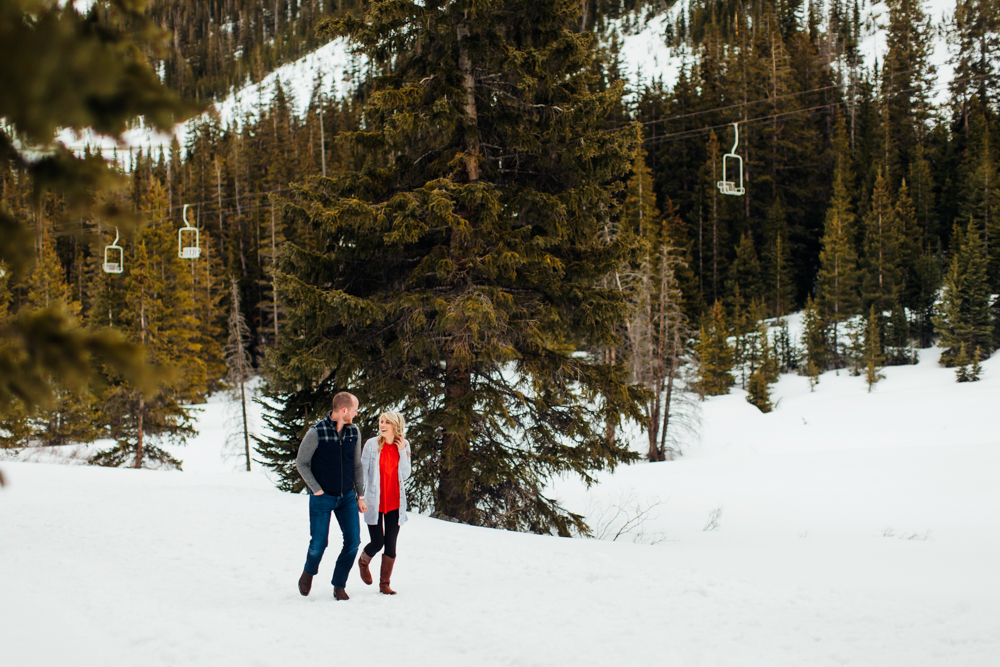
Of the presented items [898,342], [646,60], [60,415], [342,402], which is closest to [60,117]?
[342,402]

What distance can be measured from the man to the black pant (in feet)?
1.03

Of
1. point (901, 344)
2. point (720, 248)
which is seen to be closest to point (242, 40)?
point (720, 248)

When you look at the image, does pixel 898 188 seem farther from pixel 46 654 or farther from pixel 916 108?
pixel 46 654

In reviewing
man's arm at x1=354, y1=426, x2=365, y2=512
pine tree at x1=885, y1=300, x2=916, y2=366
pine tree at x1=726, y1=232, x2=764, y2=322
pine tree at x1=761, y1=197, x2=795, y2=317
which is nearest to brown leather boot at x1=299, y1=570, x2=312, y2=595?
man's arm at x1=354, y1=426, x2=365, y2=512

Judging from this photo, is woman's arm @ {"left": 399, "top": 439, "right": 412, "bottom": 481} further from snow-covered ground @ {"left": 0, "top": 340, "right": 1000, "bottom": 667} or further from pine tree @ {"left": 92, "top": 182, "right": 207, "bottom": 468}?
pine tree @ {"left": 92, "top": 182, "right": 207, "bottom": 468}

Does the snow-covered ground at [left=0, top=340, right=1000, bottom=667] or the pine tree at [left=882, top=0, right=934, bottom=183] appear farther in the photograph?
the pine tree at [left=882, top=0, right=934, bottom=183]

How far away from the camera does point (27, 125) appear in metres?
1.31

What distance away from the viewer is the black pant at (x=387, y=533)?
20.6 ft

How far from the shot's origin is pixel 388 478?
20.6ft

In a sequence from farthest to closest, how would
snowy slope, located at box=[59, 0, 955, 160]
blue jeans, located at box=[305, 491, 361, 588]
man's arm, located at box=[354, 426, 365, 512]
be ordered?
snowy slope, located at box=[59, 0, 955, 160] → man's arm, located at box=[354, 426, 365, 512] → blue jeans, located at box=[305, 491, 361, 588]

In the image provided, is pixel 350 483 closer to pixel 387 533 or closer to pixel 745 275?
pixel 387 533

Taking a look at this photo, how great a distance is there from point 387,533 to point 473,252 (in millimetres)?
4832

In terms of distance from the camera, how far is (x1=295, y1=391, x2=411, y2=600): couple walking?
19.3 ft

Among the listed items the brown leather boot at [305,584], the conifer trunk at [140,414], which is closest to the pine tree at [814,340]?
the conifer trunk at [140,414]
